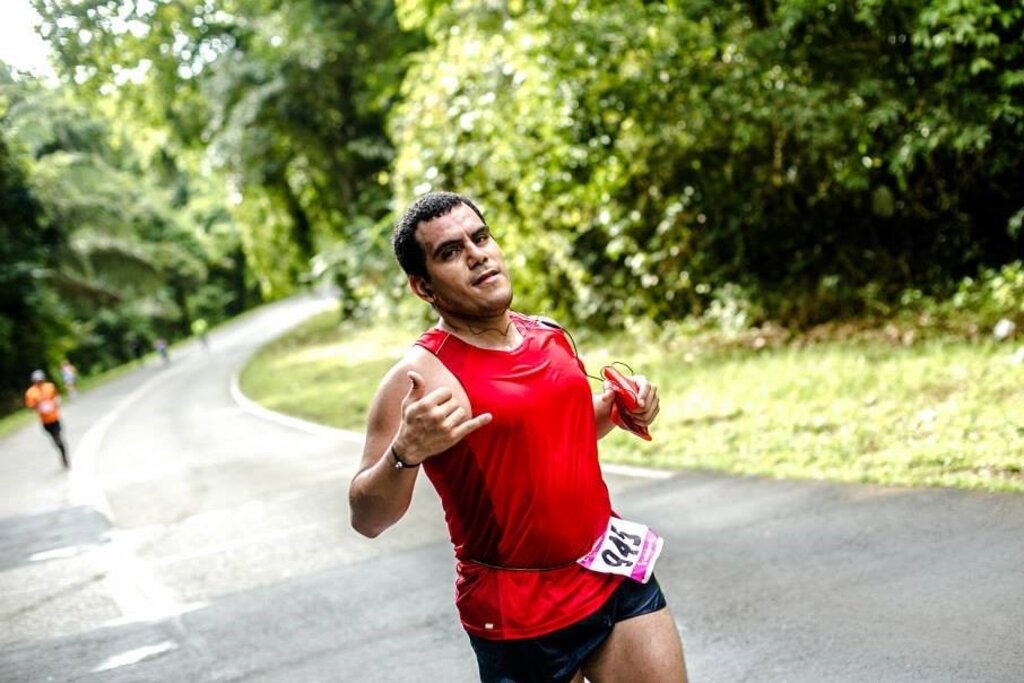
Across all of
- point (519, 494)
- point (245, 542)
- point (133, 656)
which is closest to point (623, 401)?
point (519, 494)

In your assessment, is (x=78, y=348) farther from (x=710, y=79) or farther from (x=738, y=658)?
(x=738, y=658)

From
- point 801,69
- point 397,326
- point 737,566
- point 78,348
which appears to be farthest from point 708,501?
point 78,348

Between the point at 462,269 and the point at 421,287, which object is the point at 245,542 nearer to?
the point at 421,287

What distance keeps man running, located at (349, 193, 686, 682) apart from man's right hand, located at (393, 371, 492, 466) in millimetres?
135

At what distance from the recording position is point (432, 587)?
21.3 feet

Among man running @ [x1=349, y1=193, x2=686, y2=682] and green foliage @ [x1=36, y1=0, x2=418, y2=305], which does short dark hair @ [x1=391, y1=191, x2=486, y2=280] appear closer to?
man running @ [x1=349, y1=193, x2=686, y2=682]

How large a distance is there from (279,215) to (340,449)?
24.0m

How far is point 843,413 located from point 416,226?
748 centimetres

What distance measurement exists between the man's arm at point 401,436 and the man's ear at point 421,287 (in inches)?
7.0

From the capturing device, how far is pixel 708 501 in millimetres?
7613

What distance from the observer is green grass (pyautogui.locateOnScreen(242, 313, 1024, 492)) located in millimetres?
7285

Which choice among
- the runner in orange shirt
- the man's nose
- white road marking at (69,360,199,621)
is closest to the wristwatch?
the man's nose

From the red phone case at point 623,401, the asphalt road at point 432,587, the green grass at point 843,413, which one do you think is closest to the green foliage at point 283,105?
the green grass at point 843,413

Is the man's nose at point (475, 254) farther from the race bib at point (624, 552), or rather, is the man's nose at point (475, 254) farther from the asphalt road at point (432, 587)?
the asphalt road at point (432, 587)
